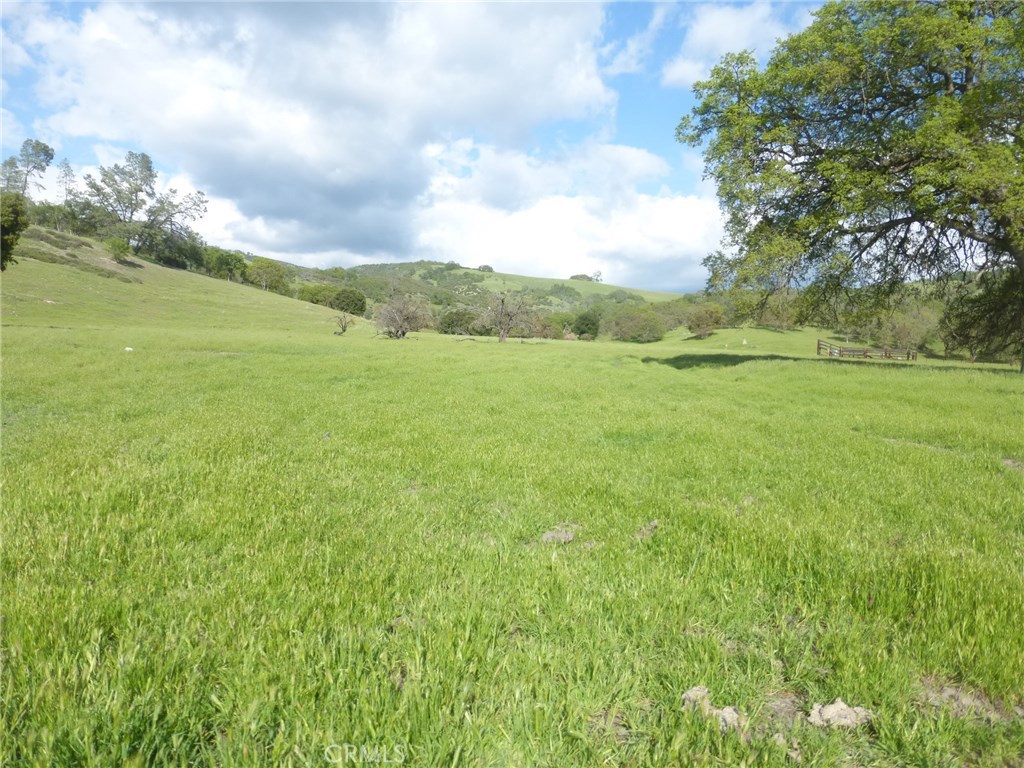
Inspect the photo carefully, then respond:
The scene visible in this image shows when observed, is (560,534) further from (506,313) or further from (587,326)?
(587,326)

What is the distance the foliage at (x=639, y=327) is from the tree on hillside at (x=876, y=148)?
83.4 m

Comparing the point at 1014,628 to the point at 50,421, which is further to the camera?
the point at 50,421

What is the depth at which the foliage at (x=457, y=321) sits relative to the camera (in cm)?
10694

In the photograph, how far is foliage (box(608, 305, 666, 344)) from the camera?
359ft

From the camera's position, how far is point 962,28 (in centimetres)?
1986

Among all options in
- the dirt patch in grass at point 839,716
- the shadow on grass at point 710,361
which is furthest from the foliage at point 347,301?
Result: the dirt patch in grass at point 839,716

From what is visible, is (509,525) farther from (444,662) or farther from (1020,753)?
(1020,753)

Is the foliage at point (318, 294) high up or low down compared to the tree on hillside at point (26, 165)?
down

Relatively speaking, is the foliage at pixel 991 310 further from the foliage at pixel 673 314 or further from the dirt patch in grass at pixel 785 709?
the foliage at pixel 673 314

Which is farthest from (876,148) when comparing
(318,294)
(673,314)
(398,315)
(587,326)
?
(318,294)

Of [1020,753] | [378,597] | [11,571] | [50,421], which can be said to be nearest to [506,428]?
[378,597]

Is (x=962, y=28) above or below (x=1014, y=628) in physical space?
above

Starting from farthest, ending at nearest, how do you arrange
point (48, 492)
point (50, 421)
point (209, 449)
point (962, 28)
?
point (962, 28) < point (50, 421) < point (209, 449) < point (48, 492)

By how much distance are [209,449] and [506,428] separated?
242 inches
